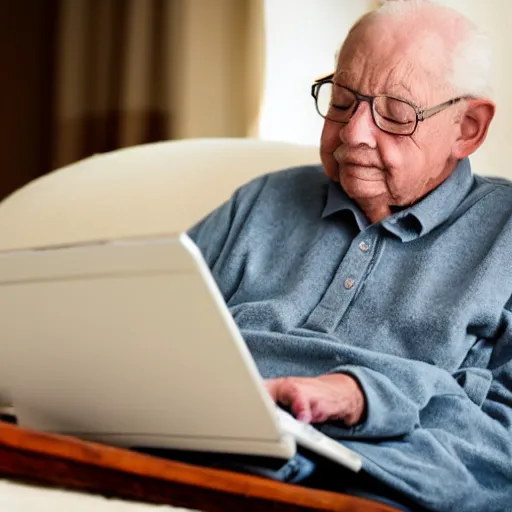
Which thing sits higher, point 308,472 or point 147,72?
point 147,72

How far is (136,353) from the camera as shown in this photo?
733mm

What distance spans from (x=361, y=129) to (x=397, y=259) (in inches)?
7.7

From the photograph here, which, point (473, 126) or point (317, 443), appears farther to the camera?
point (473, 126)

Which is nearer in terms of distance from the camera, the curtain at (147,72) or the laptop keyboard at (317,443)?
the laptop keyboard at (317,443)

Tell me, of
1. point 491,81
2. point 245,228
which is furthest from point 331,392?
point 491,81

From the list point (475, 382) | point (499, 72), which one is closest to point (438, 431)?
point (475, 382)

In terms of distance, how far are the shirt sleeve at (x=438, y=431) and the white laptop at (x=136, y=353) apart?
0.12 m

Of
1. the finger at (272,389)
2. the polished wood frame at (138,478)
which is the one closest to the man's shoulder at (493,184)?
the finger at (272,389)

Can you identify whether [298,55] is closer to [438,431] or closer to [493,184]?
[493,184]

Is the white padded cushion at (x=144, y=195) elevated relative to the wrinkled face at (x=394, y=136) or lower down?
lower down

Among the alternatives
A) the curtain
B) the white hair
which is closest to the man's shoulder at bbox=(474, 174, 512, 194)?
the white hair

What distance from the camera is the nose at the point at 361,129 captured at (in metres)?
1.25

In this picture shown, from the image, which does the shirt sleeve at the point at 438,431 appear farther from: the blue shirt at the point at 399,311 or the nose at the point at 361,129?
the nose at the point at 361,129

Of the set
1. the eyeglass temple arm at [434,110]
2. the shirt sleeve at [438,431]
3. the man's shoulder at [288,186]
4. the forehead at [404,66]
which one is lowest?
the shirt sleeve at [438,431]
